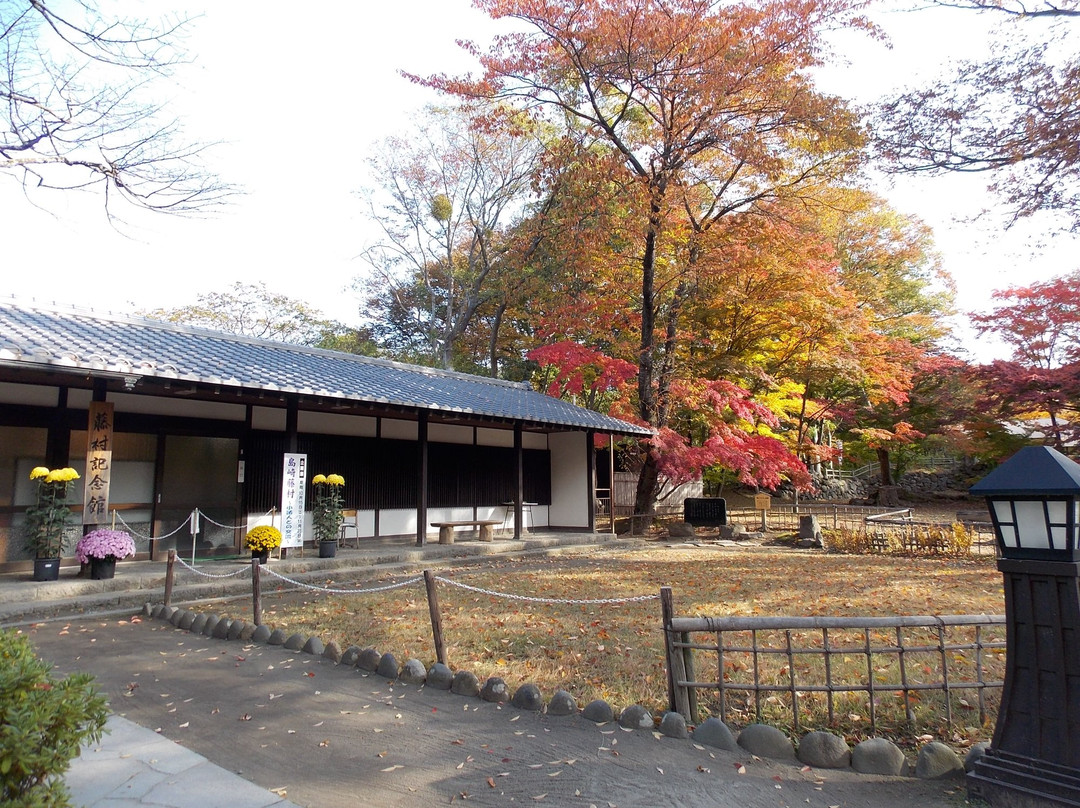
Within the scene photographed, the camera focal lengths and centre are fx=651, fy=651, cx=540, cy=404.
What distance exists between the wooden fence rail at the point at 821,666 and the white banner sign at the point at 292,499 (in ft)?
24.5

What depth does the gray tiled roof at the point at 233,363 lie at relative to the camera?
845 cm

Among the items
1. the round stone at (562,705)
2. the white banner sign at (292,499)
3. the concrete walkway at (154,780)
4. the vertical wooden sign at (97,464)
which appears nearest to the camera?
the concrete walkway at (154,780)

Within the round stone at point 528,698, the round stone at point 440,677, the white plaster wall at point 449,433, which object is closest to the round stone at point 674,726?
the round stone at point 528,698

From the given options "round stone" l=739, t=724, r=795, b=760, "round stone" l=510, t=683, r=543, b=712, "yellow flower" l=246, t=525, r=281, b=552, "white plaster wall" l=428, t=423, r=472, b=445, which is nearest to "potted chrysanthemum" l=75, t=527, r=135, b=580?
"yellow flower" l=246, t=525, r=281, b=552

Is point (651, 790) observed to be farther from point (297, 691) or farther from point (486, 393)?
point (486, 393)

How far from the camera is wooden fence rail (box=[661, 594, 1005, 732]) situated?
442 centimetres

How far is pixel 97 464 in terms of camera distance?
9.11 meters

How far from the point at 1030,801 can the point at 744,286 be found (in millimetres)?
16835

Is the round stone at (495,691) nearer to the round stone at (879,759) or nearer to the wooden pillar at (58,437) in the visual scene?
the round stone at (879,759)

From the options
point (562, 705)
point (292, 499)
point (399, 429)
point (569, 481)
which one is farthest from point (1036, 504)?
point (569, 481)

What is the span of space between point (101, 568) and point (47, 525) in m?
0.89

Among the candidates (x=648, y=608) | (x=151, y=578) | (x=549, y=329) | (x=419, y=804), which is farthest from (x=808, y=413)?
(x=419, y=804)

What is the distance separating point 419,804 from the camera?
11.4ft

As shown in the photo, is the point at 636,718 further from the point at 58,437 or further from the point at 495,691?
the point at 58,437
